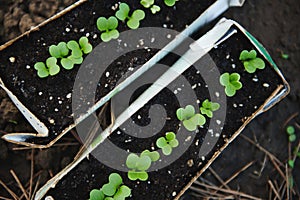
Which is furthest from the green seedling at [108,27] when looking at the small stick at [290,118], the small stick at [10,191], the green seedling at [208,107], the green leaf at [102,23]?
the small stick at [290,118]

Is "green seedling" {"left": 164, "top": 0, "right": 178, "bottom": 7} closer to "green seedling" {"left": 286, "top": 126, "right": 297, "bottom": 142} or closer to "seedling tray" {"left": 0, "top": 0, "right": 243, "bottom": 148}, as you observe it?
"seedling tray" {"left": 0, "top": 0, "right": 243, "bottom": 148}

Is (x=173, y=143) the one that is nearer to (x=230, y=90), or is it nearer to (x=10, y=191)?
(x=230, y=90)

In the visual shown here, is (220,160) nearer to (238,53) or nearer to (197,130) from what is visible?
(197,130)

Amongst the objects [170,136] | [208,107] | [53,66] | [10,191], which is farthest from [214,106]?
[10,191]

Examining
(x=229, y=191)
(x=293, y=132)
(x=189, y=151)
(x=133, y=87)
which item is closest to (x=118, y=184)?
(x=189, y=151)

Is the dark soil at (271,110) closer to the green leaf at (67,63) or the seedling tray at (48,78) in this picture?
the seedling tray at (48,78)

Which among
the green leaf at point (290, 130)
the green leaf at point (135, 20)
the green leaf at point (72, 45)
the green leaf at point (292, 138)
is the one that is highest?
the green leaf at point (72, 45)
